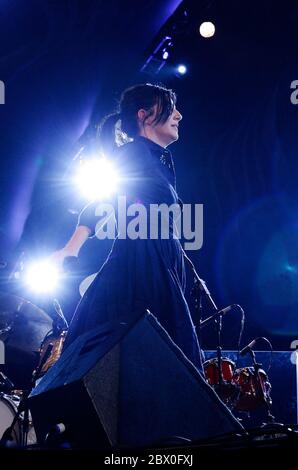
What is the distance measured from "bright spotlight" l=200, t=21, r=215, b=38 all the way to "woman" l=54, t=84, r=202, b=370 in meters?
3.65

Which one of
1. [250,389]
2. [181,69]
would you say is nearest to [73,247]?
[250,389]

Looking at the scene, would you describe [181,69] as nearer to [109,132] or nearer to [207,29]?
[207,29]

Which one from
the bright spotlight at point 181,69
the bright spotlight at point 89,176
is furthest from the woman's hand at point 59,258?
the bright spotlight at point 181,69

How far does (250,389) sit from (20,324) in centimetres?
222

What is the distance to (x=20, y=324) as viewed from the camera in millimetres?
4652

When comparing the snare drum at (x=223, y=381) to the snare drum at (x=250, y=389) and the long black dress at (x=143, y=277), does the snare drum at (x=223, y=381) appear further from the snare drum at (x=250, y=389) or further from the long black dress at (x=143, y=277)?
the long black dress at (x=143, y=277)

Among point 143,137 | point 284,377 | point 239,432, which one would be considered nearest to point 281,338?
point 284,377

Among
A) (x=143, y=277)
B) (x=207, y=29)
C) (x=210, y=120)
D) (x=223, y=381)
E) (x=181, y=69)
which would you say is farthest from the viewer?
(x=210, y=120)

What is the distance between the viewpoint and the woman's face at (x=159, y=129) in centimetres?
264

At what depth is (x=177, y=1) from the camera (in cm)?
539

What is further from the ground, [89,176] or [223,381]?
[89,176]

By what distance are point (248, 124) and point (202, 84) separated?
2.47ft

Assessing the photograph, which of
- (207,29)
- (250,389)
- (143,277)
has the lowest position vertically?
(250,389)

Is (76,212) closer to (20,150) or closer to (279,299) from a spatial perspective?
(20,150)
